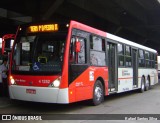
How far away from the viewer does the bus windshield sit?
1032 centimetres

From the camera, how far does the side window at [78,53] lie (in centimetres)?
1046

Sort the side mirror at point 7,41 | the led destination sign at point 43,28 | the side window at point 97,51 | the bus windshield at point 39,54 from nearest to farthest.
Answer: the bus windshield at point 39,54, the led destination sign at point 43,28, the side mirror at point 7,41, the side window at point 97,51

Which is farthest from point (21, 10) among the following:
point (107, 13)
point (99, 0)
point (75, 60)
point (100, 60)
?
point (75, 60)

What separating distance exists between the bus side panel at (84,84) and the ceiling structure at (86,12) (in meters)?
7.28

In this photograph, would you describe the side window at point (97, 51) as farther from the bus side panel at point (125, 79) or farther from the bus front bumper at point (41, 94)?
the bus front bumper at point (41, 94)

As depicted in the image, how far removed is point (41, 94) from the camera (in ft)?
33.5

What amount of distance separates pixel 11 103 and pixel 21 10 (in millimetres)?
9069

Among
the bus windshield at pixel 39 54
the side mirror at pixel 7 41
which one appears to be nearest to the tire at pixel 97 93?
the bus windshield at pixel 39 54

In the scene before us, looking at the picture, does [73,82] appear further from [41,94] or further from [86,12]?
[86,12]

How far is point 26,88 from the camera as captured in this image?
10523 millimetres

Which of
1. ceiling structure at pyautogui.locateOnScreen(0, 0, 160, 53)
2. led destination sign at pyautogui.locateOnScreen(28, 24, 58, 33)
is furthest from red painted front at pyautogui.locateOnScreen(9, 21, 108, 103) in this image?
ceiling structure at pyautogui.locateOnScreen(0, 0, 160, 53)

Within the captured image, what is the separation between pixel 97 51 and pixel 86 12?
1197cm

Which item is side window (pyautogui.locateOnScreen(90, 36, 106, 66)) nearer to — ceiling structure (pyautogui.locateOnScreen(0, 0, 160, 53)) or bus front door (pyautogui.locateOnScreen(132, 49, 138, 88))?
bus front door (pyautogui.locateOnScreen(132, 49, 138, 88))

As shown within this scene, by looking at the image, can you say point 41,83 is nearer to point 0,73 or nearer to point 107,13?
point 0,73
